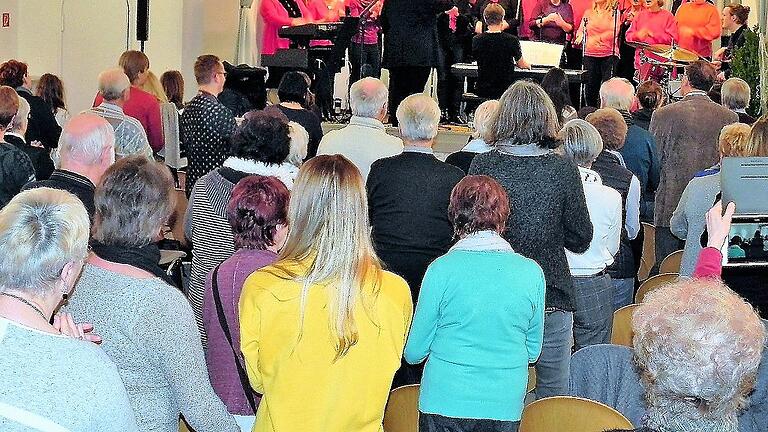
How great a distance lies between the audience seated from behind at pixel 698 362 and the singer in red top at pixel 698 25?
431 inches

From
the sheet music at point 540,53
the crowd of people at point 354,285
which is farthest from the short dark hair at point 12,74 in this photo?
the sheet music at point 540,53

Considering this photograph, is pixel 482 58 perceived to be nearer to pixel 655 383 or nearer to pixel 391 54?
pixel 391 54

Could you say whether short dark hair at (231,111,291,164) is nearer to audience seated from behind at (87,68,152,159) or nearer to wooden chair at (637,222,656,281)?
audience seated from behind at (87,68,152,159)

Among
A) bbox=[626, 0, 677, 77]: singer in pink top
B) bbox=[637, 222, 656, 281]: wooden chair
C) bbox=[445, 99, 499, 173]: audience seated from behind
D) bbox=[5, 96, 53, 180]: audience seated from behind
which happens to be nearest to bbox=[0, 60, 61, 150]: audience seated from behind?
bbox=[5, 96, 53, 180]: audience seated from behind

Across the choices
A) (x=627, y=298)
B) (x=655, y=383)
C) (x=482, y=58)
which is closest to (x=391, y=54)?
(x=482, y=58)

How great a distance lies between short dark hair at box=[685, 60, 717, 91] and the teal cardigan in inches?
188

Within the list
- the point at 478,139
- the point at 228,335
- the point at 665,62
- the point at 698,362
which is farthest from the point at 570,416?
the point at 665,62

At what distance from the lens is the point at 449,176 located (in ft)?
15.9

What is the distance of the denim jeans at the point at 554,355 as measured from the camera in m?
4.47

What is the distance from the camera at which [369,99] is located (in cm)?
580

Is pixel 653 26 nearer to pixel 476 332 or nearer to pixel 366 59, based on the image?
A: pixel 366 59

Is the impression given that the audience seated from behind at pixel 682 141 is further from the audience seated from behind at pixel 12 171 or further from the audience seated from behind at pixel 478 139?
the audience seated from behind at pixel 12 171

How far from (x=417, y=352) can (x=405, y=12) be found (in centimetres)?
550

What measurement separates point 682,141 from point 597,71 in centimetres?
467
